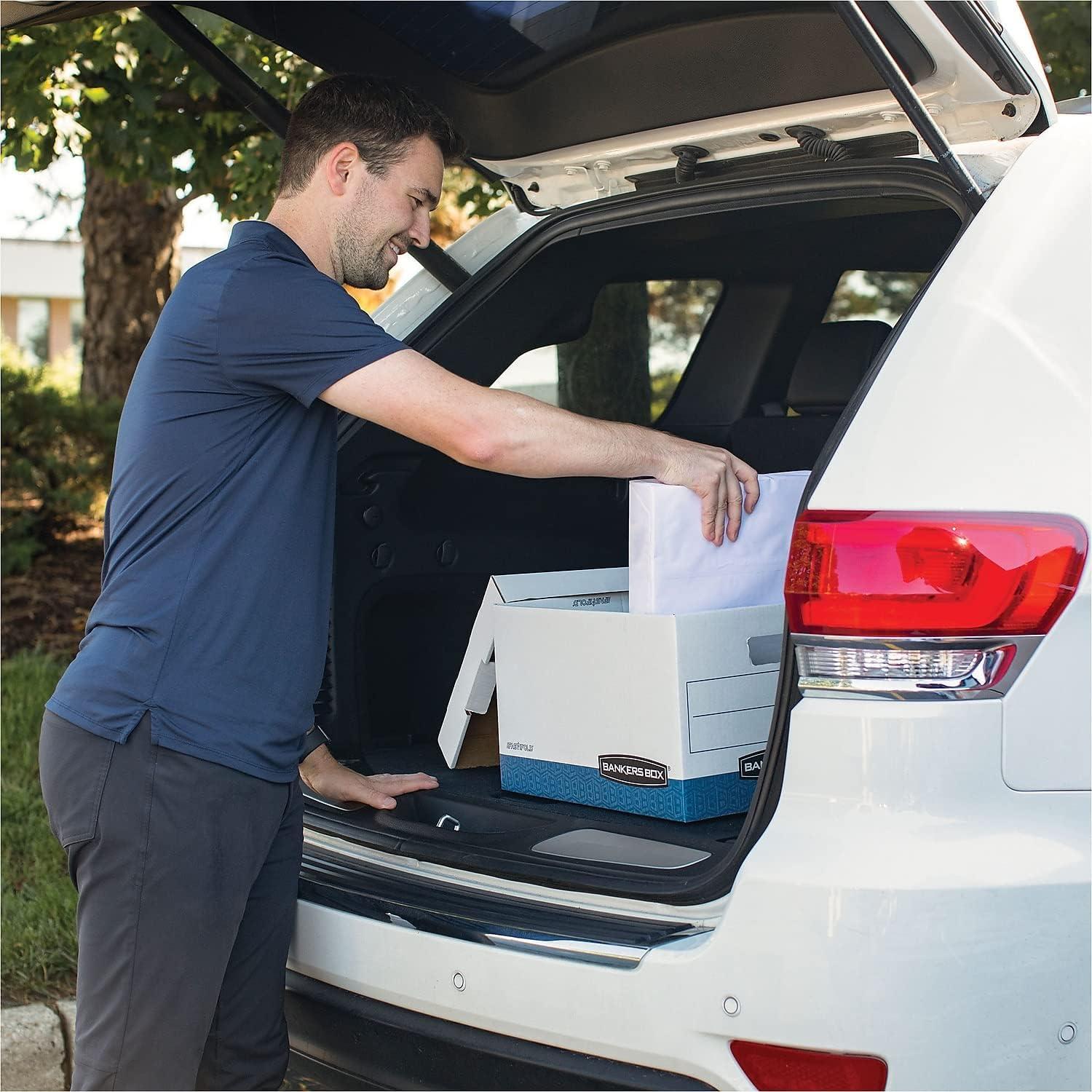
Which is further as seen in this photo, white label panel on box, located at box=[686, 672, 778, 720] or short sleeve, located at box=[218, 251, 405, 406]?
white label panel on box, located at box=[686, 672, 778, 720]

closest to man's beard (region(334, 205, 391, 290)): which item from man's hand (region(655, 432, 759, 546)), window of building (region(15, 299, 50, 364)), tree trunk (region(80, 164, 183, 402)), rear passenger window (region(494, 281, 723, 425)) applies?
man's hand (region(655, 432, 759, 546))

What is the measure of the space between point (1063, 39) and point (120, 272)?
235 inches

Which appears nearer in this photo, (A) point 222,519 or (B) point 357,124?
(A) point 222,519

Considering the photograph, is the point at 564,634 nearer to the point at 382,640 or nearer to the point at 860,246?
the point at 382,640

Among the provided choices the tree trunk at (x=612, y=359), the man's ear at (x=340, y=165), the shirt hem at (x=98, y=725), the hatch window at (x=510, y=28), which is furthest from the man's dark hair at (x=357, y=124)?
the tree trunk at (x=612, y=359)

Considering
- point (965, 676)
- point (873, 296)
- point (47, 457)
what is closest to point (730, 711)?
point (965, 676)

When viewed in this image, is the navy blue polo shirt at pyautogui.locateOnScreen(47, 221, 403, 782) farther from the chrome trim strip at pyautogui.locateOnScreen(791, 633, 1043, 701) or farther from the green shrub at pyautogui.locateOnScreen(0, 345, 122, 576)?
the green shrub at pyautogui.locateOnScreen(0, 345, 122, 576)

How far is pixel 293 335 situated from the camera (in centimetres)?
196

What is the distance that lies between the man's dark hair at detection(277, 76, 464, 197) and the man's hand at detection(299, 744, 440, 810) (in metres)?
1.06

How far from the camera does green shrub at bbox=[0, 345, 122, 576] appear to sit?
748cm

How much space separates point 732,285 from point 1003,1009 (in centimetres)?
256

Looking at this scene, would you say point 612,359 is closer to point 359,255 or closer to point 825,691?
point 359,255

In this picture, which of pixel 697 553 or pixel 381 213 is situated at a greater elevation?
pixel 381 213

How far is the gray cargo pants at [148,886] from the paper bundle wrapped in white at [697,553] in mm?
687
